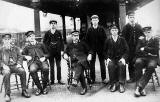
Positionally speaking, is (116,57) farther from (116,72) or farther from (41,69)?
(41,69)

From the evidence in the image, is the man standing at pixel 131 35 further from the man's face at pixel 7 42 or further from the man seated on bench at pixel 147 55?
the man's face at pixel 7 42

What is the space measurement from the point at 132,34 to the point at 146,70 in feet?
3.68

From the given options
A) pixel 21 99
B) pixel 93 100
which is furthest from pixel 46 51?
pixel 93 100

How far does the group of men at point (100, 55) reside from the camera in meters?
4.88

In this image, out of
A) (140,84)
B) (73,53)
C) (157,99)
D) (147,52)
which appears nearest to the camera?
(157,99)

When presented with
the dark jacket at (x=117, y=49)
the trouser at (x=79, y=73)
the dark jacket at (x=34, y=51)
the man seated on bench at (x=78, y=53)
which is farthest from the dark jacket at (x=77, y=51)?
the dark jacket at (x=34, y=51)

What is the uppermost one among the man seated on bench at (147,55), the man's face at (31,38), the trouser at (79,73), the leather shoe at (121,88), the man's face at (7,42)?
the man's face at (31,38)

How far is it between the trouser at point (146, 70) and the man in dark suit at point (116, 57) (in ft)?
0.93

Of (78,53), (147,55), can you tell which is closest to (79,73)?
(78,53)

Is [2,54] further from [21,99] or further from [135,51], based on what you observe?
[135,51]

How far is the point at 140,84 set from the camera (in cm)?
460

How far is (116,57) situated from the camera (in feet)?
17.0

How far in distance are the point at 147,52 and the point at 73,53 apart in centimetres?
152

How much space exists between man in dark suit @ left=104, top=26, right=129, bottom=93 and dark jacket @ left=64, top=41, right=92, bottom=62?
45 cm
